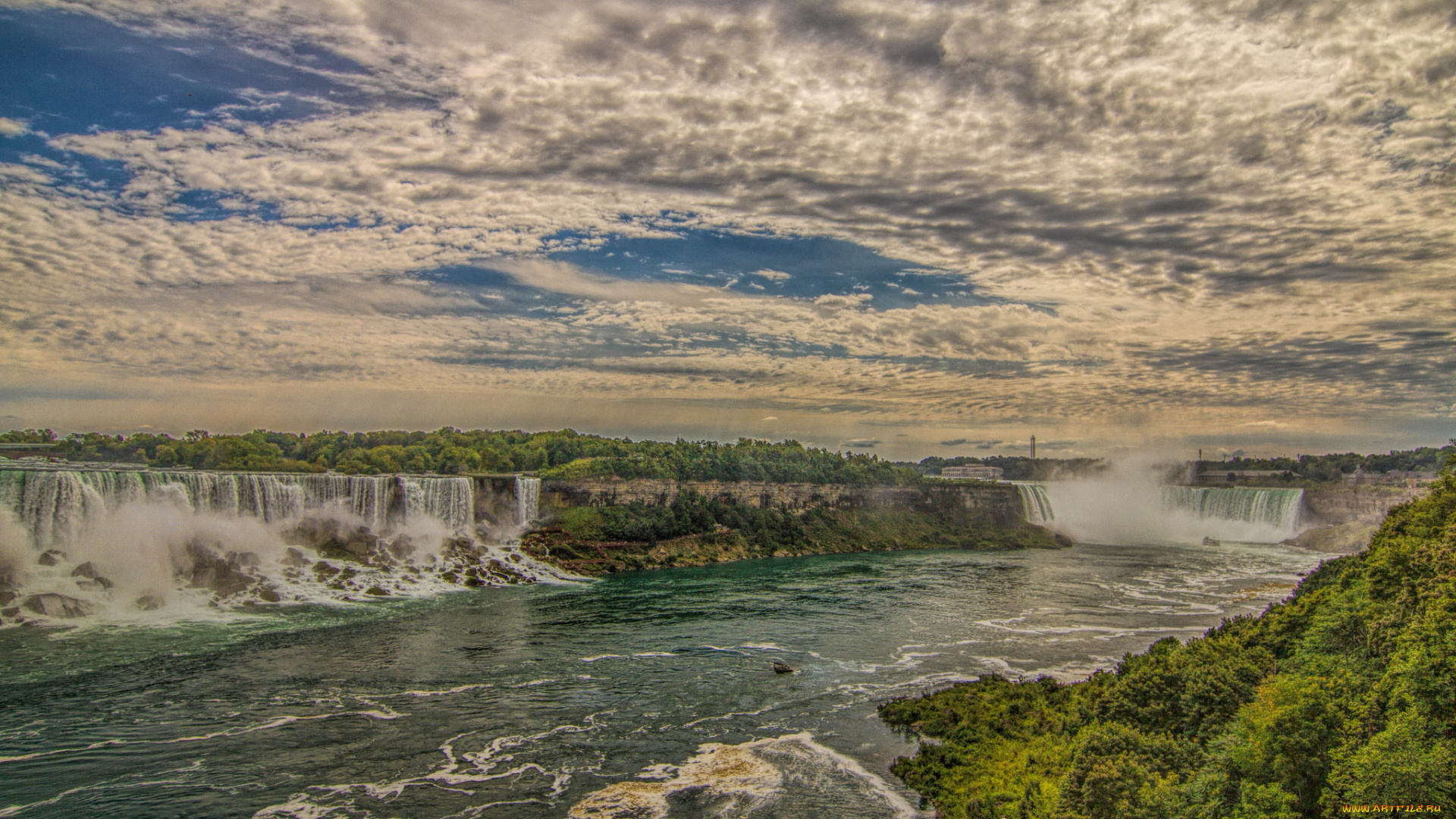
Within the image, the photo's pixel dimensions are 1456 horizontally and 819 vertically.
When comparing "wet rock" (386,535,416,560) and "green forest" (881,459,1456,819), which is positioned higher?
"green forest" (881,459,1456,819)

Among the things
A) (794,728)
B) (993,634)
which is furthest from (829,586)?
(794,728)

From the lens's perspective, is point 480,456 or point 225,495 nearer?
point 225,495

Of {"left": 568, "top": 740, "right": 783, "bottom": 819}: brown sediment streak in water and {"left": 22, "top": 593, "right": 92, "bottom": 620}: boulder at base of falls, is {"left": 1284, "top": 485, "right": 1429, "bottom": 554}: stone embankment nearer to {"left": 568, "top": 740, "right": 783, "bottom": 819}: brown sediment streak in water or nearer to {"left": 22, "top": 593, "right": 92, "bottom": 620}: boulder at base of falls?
{"left": 568, "top": 740, "right": 783, "bottom": 819}: brown sediment streak in water

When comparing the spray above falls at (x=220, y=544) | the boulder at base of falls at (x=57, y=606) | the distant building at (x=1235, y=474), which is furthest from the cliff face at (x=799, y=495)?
the distant building at (x=1235, y=474)

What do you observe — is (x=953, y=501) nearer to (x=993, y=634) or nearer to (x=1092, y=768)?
(x=993, y=634)

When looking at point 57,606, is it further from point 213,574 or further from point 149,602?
point 213,574

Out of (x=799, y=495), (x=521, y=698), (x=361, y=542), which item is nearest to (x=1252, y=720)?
(x=521, y=698)

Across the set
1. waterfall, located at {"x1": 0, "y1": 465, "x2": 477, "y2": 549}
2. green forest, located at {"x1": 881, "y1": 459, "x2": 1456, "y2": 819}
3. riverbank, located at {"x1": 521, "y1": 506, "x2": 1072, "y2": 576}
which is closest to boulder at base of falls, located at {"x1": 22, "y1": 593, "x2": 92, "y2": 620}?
waterfall, located at {"x1": 0, "y1": 465, "x2": 477, "y2": 549}
